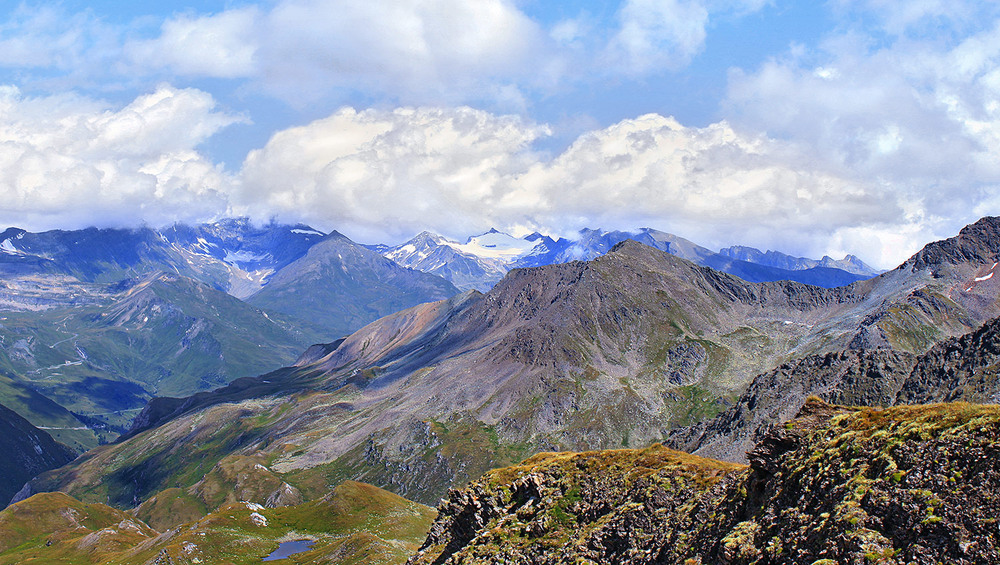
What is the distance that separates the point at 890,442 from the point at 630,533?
3322cm

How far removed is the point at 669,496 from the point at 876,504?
3137 centimetres

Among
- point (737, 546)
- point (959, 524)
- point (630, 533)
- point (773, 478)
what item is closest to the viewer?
point (959, 524)

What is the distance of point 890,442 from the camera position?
5234cm

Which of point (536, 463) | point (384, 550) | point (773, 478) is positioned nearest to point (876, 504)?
point (773, 478)

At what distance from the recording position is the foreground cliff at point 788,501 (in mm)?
45031

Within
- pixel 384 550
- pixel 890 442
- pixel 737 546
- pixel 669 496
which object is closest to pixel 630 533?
pixel 669 496

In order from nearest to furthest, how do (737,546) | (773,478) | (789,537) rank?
(789,537) < (737,546) < (773,478)

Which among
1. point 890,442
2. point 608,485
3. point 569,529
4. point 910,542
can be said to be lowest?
point 569,529

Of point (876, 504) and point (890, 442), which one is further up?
point (890, 442)

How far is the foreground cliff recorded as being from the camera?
45.0 meters

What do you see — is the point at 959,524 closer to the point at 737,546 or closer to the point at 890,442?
the point at 890,442

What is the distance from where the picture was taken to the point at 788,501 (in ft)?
186

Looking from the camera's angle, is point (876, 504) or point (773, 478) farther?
point (773, 478)

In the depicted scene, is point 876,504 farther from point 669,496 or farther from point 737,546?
point 669,496
